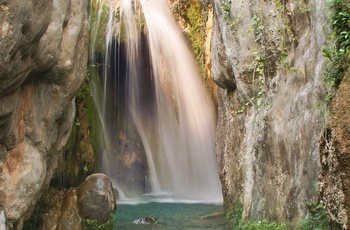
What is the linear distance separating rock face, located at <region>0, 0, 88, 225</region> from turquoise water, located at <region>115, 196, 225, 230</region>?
12.8ft

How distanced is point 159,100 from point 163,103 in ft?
0.77

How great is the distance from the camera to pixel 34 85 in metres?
7.00

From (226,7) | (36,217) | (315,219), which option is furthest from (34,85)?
(226,7)

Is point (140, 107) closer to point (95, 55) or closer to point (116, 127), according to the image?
point (116, 127)

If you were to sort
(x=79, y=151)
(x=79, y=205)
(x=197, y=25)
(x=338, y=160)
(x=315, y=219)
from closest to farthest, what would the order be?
(x=338, y=160), (x=315, y=219), (x=79, y=205), (x=79, y=151), (x=197, y=25)

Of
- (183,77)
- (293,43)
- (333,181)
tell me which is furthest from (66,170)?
(183,77)

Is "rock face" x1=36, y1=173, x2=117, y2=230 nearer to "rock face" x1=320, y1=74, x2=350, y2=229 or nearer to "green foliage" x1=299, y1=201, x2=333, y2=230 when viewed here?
"green foliage" x1=299, y1=201, x2=333, y2=230

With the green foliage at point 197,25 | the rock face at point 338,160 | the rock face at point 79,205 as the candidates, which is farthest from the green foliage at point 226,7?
the green foliage at point 197,25

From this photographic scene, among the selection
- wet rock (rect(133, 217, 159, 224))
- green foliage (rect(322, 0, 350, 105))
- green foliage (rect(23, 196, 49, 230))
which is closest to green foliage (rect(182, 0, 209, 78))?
wet rock (rect(133, 217, 159, 224))

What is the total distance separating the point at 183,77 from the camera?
18188 millimetres

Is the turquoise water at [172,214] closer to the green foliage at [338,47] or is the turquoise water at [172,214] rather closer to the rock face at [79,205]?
the rock face at [79,205]

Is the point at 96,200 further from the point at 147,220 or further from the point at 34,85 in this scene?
the point at 34,85

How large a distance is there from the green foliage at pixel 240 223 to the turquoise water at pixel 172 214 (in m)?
0.43

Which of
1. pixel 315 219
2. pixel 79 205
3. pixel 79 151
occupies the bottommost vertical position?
pixel 315 219
